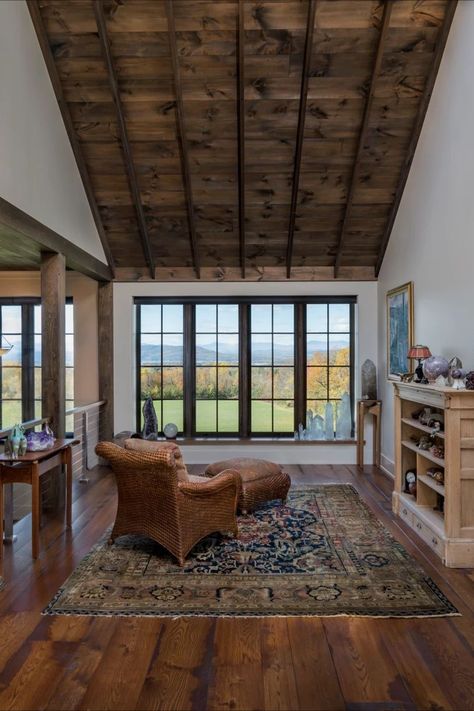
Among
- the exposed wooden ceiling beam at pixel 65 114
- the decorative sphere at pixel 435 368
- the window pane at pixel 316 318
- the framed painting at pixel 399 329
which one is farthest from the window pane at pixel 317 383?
the exposed wooden ceiling beam at pixel 65 114

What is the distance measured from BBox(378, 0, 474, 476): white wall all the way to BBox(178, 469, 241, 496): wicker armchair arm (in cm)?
201

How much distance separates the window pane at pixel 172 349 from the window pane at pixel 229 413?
824mm

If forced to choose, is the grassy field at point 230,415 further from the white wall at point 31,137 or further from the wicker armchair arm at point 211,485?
the wicker armchair arm at point 211,485

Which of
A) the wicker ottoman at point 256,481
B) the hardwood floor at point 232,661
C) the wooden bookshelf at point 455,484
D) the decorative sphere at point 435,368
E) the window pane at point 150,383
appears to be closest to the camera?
the hardwood floor at point 232,661

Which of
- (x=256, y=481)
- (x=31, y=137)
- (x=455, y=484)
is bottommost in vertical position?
(x=256, y=481)

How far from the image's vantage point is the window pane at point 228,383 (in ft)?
22.9

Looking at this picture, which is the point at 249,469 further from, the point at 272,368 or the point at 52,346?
the point at 272,368

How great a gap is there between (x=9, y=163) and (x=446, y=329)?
3.78 meters

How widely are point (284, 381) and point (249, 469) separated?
95.8 inches

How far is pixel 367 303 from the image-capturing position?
679 centimetres

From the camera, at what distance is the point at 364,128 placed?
5008 millimetres

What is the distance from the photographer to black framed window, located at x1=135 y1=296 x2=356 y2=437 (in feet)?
22.7

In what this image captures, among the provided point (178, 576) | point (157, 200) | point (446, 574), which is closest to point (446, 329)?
point (446, 574)

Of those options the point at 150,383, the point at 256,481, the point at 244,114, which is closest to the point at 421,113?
the point at 244,114
